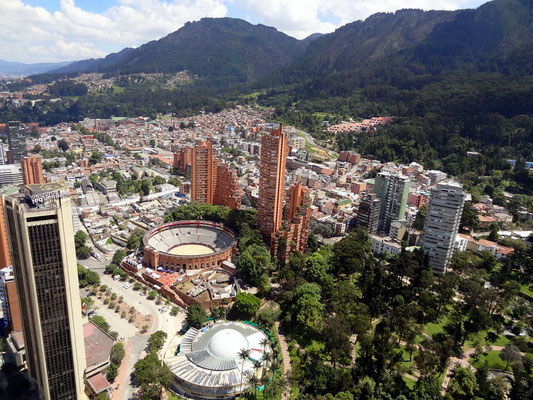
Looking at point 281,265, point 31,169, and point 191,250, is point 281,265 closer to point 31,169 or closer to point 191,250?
point 191,250

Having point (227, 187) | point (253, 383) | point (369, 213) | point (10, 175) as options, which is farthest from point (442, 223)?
point (10, 175)

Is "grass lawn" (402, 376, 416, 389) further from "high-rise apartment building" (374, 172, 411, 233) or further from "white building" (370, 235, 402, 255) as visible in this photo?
"high-rise apartment building" (374, 172, 411, 233)

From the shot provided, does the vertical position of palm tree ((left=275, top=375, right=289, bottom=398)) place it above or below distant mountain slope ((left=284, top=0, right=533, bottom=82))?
below

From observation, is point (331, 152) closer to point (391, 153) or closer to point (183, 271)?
point (391, 153)

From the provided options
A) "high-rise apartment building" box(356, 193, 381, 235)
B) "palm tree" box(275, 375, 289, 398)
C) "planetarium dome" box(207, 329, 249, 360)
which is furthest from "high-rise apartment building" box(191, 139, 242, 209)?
"palm tree" box(275, 375, 289, 398)

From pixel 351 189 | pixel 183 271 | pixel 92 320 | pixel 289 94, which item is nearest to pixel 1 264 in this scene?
pixel 92 320

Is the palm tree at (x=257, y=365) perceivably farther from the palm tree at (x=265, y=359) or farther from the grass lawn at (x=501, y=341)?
the grass lawn at (x=501, y=341)

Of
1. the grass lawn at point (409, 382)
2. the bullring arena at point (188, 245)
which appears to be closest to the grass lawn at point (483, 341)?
the grass lawn at point (409, 382)
